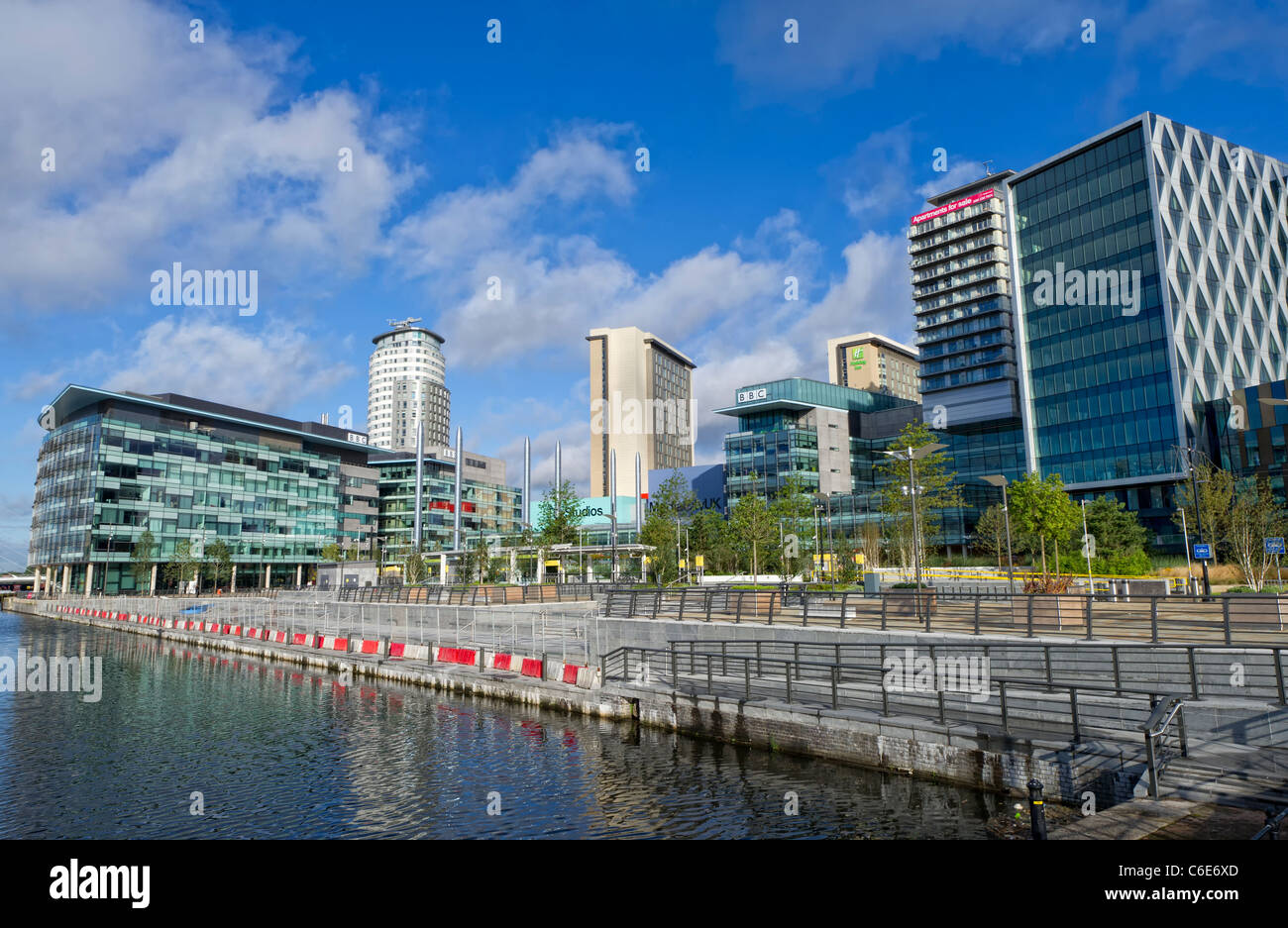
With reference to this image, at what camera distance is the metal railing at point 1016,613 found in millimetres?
17969

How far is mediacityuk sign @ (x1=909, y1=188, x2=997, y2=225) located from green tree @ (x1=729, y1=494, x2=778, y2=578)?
87.4 meters

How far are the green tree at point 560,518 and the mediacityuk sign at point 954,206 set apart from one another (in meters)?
81.1

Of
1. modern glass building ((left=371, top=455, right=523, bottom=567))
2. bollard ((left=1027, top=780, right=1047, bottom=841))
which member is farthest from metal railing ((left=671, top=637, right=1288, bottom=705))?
modern glass building ((left=371, top=455, right=523, bottom=567))

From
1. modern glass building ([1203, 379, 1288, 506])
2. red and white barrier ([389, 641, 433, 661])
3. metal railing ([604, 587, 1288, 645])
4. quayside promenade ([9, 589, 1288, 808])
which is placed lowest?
red and white barrier ([389, 641, 433, 661])

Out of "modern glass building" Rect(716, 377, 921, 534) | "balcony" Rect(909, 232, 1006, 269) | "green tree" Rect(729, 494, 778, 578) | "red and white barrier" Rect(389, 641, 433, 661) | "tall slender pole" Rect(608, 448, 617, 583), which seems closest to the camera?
"red and white barrier" Rect(389, 641, 433, 661)

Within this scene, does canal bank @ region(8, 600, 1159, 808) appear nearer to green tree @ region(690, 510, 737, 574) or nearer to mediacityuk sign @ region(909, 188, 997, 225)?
green tree @ region(690, 510, 737, 574)

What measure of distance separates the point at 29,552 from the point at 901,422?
121 metres

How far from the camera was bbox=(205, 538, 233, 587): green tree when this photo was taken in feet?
305

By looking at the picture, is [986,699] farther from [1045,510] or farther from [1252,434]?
[1252,434]

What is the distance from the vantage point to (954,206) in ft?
404

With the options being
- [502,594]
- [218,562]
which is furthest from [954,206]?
[218,562]

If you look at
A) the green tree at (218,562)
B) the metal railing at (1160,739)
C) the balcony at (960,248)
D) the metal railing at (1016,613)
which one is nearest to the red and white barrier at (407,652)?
the metal railing at (1016,613)

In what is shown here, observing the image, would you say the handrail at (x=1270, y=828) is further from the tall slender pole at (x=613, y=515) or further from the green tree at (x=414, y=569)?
the green tree at (x=414, y=569)
